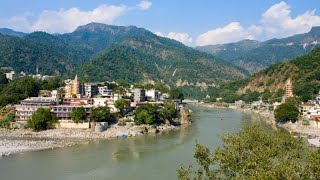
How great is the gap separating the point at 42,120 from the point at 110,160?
1358 cm

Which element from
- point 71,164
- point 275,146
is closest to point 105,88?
point 71,164

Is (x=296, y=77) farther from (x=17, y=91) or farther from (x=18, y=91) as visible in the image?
(x=17, y=91)

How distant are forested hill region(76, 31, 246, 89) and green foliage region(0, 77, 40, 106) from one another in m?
50.9

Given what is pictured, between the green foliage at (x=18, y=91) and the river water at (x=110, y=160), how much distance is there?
50.5ft

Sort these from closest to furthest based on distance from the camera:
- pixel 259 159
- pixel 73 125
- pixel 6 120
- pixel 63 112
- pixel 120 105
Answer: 1. pixel 259 159
2. pixel 73 125
3. pixel 63 112
4. pixel 6 120
5. pixel 120 105

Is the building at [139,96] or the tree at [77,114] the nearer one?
the tree at [77,114]

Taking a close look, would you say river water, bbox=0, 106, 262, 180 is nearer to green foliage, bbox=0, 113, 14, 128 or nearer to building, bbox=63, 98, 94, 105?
building, bbox=63, 98, 94, 105

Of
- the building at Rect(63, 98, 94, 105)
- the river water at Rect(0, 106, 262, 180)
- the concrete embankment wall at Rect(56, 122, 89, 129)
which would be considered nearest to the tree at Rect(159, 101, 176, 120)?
the river water at Rect(0, 106, 262, 180)

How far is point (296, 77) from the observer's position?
8244 centimetres

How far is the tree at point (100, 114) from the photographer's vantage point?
1612 inches

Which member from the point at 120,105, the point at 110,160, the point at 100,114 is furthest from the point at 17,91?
the point at 110,160

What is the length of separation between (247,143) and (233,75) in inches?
6008

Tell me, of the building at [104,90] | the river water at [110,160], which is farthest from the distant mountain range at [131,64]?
the river water at [110,160]

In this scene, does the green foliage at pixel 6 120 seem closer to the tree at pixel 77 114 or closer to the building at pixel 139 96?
the tree at pixel 77 114
